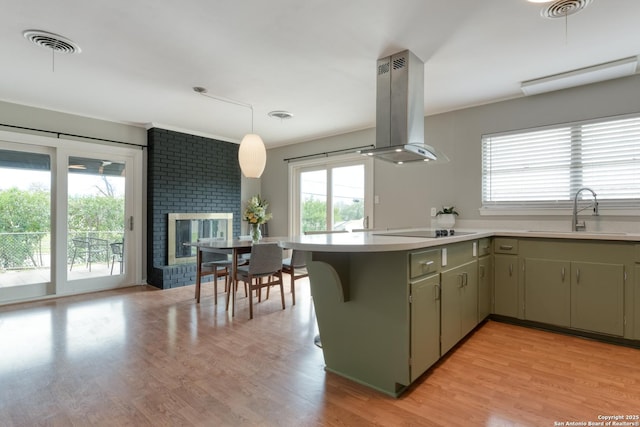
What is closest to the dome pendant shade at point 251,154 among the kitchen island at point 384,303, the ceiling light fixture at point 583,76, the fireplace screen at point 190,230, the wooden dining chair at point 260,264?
the wooden dining chair at point 260,264

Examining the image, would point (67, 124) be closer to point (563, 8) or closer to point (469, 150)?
point (469, 150)

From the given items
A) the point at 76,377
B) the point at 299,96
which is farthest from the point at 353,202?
the point at 76,377

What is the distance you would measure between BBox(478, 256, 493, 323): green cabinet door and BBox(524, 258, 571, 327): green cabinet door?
0.98ft

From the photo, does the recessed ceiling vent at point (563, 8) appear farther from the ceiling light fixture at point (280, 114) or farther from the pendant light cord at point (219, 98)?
the pendant light cord at point (219, 98)

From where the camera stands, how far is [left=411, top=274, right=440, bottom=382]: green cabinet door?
1.92 meters

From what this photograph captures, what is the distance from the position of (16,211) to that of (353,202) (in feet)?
14.4

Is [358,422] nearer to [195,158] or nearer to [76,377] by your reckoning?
[76,377]

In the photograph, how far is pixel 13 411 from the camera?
1.79 metres

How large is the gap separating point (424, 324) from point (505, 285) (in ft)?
5.33

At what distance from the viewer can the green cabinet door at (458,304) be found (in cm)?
231

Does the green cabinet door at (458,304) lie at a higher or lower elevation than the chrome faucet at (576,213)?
lower

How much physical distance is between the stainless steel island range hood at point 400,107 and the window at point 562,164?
1.49 m

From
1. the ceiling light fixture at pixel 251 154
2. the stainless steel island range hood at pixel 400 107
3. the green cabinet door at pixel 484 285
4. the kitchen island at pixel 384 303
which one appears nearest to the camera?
the kitchen island at pixel 384 303

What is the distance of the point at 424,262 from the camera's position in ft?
6.72
